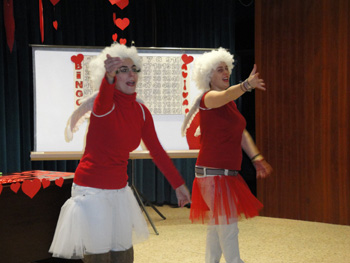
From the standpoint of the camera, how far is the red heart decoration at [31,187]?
96.3 inches

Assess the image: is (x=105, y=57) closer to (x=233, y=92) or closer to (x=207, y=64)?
(x=233, y=92)

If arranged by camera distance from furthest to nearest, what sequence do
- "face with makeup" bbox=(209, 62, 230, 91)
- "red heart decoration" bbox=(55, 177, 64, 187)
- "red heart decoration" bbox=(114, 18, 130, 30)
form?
"red heart decoration" bbox=(114, 18, 130, 30)
"red heart decoration" bbox=(55, 177, 64, 187)
"face with makeup" bbox=(209, 62, 230, 91)

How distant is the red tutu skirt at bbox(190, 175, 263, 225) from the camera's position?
219cm

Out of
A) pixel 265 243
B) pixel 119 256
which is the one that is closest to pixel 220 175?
pixel 119 256

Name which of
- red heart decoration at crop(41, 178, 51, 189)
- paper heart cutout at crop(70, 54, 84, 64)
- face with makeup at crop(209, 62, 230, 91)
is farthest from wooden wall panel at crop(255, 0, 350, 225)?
red heart decoration at crop(41, 178, 51, 189)

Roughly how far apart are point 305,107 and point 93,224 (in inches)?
118

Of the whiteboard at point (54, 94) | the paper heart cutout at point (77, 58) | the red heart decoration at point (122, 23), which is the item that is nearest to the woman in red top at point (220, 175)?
the red heart decoration at point (122, 23)

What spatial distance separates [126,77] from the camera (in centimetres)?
172

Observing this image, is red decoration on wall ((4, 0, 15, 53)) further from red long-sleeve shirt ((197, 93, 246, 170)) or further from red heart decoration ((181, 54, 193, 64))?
red long-sleeve shirt ((197, 93, 246, 170))

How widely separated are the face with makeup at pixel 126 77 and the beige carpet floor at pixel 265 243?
1.65 meters

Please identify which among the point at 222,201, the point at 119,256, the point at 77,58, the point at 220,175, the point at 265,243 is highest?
the point at 77,58

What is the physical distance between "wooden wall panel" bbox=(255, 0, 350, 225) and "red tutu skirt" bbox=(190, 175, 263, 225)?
6.53 feet

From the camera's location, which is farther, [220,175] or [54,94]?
[54,94]

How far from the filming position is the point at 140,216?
183cm
